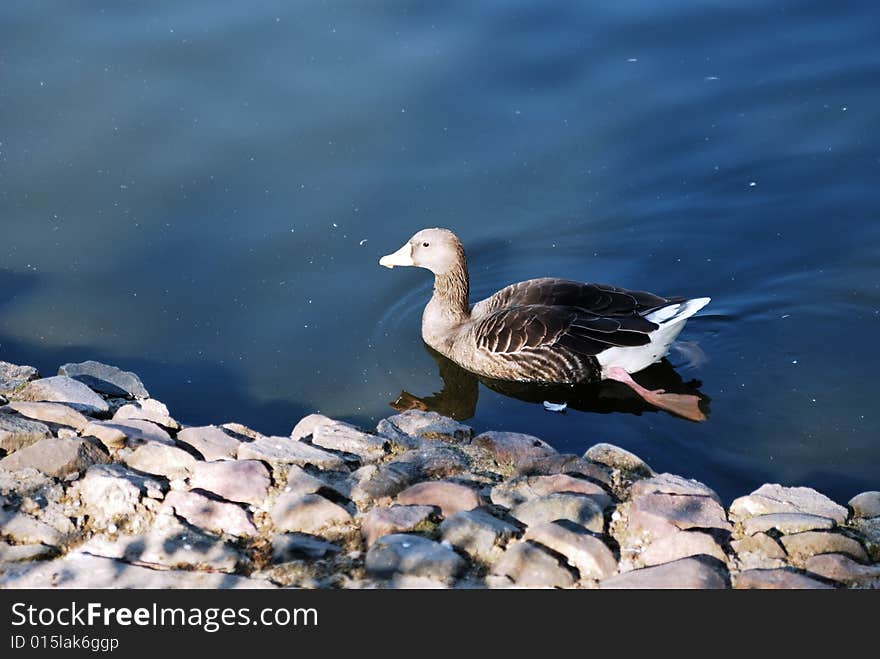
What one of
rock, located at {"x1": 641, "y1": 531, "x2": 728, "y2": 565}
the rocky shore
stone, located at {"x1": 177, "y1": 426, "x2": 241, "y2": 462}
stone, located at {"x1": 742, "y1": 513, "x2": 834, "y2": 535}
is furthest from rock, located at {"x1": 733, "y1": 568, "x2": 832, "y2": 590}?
stone, located at {"x1": 177, "y1": 426, "x2": 241, "y2": 462}

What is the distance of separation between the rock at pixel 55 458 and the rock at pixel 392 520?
4.68 feet

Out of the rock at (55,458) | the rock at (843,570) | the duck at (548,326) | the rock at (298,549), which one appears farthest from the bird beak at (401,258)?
the rock at (843,570)

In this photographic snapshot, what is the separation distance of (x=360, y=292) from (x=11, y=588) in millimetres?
4939

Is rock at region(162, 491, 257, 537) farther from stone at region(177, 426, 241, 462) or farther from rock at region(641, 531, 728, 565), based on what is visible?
rock at region(641, 531, 728, 565)

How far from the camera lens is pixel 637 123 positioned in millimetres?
10391

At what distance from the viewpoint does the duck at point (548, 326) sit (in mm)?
7961

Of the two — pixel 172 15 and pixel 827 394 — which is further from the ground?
pixel 172 15

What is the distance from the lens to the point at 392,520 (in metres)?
4.61

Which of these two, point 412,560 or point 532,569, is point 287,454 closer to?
point 412,560

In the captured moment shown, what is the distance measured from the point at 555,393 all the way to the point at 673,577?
4000 mm

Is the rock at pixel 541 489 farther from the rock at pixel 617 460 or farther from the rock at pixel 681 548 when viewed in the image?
the rock at pixel 617 460

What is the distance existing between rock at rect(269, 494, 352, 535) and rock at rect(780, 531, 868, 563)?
1944 mm
